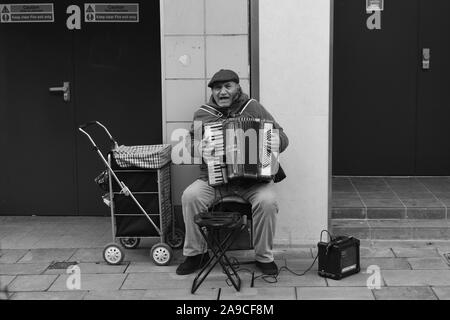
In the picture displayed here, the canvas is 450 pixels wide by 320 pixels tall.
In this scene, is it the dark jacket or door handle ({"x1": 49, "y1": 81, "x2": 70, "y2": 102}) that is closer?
the dark jacket

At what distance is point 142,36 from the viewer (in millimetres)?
6719

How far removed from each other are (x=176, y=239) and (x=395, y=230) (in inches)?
76.1

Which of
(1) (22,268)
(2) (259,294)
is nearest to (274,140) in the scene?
(2) (259,294)

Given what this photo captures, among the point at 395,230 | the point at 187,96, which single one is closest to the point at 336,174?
the point at 395,230

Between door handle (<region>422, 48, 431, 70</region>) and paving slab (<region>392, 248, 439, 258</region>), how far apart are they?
229 cm

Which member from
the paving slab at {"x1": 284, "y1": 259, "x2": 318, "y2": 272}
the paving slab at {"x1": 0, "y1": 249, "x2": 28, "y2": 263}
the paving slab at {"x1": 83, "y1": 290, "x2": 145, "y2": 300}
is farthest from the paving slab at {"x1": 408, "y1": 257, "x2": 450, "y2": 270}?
the paving slab at {"x1": 0, "y1": 249, "x2": 28, "y2": 263}

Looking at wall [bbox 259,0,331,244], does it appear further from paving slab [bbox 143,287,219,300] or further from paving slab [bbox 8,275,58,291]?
paving slab [bbox 8,275,58,291]

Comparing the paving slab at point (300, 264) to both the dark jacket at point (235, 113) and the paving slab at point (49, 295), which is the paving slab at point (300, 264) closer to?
the dark jacket at point (235, 113)

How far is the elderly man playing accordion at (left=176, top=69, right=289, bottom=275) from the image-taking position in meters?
5.25

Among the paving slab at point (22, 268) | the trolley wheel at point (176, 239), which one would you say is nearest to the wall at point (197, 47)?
the trolley wheel at point (176, 239)

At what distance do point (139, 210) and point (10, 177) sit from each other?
213 centimetres

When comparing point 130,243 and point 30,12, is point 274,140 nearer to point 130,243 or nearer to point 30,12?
point 130,243
